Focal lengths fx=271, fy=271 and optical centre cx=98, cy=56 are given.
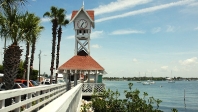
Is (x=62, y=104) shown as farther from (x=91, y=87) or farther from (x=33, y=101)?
(x=91, y=87)

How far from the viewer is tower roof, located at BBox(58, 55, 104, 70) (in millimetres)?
31281

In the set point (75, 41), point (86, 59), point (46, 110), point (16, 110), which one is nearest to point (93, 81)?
point (86, 59)

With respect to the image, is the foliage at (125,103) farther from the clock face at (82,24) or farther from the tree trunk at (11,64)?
the clock face at (82,24)

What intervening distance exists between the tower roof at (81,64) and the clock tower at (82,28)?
1.77 m

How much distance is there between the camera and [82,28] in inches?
1420

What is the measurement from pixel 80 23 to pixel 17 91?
98.6ft

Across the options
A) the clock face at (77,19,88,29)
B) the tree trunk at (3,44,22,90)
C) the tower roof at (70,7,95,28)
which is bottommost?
the tree trunk at (3,44,22,90)

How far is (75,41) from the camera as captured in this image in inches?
1412

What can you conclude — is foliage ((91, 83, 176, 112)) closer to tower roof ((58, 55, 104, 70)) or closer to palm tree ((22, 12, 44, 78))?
palm tree ((22, 12, 44, 78))

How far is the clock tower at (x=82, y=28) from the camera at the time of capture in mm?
35684

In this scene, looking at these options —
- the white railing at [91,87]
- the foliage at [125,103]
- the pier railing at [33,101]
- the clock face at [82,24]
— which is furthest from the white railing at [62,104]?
the clock face at [82,24]

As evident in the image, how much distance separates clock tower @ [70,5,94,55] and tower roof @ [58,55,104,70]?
5.81 ft

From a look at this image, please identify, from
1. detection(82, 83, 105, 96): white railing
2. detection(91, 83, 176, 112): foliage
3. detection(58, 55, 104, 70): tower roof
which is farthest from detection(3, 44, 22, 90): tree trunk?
detection(58, 55, 104, 70): tower roof

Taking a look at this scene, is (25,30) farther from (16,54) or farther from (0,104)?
(0,104)
